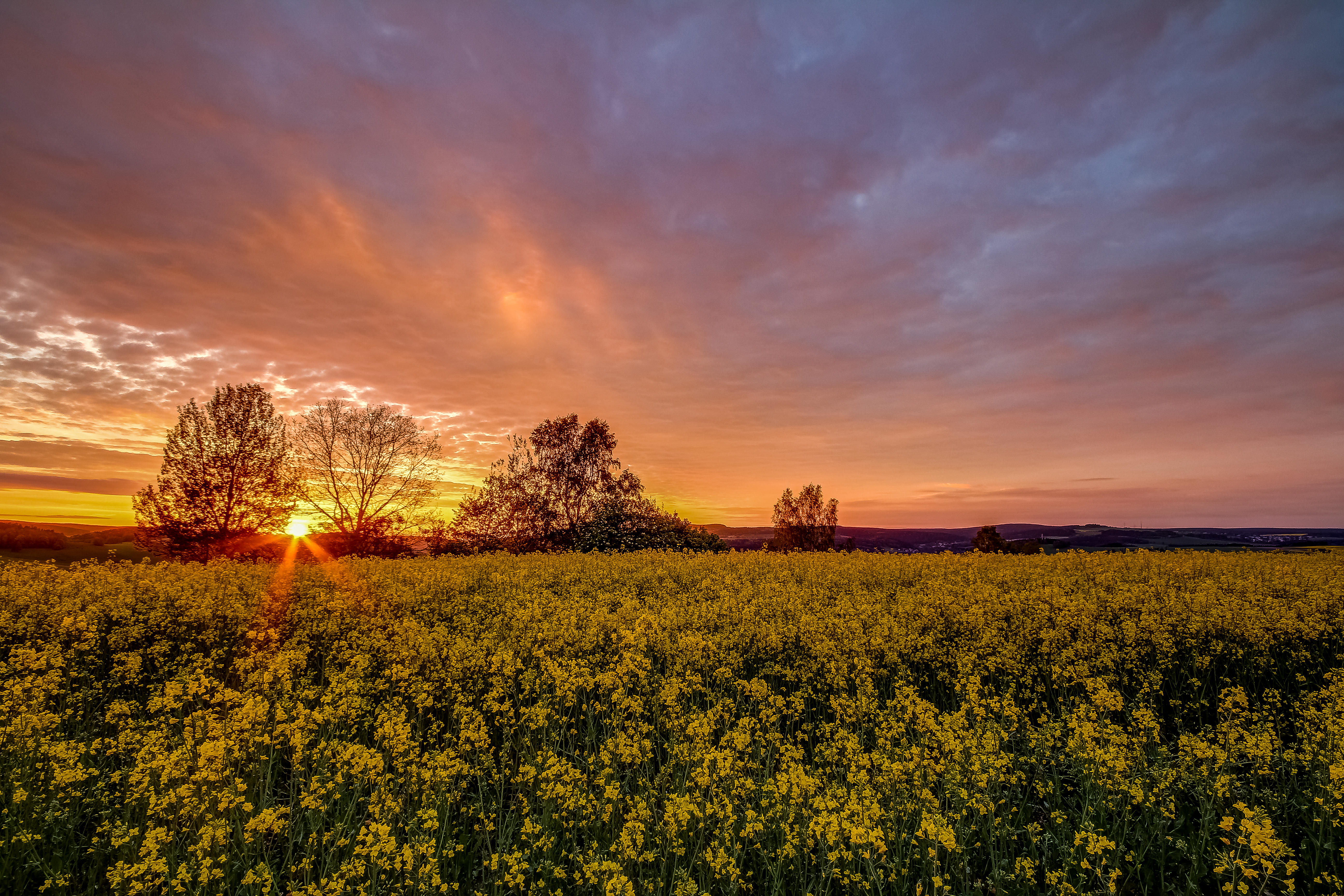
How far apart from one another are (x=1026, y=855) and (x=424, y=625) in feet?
33.2

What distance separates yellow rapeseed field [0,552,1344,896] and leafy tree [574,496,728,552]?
949 inches

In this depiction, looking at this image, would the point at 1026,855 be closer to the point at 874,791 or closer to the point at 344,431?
the point at 874,791

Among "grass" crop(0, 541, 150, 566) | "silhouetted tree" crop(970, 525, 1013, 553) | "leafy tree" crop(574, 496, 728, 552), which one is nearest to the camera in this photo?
"grass" crop(0, 541, 150, 566)

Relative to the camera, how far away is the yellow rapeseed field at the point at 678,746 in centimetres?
495

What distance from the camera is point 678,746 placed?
6.15 m

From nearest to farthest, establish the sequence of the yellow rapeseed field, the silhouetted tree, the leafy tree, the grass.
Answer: the yellow rapeseed field < the grass < the leafy tree < the silhouetted tree

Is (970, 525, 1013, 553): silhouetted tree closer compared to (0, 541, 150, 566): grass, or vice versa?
(0, 541, 150, 566): grass

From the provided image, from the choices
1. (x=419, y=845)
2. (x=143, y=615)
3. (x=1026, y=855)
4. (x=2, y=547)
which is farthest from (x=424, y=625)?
(x=2, y=547)

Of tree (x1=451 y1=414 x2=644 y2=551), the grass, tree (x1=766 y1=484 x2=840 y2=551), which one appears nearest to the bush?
the grass

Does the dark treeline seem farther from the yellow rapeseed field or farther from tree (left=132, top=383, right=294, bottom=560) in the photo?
the yellow rapeseed field

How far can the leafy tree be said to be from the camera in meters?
36.4

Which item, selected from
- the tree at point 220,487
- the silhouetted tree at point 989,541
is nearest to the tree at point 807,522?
the silhouetted tree at point 989,541

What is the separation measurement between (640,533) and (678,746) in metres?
31.2

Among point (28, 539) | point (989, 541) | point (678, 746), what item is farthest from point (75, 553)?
point (989, 541)
